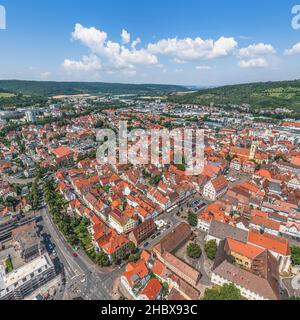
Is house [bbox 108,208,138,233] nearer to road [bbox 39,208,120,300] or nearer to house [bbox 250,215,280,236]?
road [bbox 39,208,120,300]

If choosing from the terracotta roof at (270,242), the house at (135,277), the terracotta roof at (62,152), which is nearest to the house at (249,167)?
the terracotta roof at (270,242)

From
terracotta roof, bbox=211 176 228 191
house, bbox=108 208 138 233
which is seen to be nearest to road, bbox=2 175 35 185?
house, bbox=108 208 138 233

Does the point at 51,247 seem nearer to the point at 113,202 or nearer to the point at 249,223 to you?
the point at 113,202

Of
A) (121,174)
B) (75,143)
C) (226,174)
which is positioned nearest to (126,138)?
(75,143)

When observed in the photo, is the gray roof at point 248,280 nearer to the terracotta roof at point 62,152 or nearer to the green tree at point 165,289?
the green tree at point 165,289

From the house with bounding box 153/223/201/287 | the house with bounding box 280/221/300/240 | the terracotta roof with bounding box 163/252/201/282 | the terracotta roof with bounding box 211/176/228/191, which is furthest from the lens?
the terracotta roof with bounding box 211/176/228/191

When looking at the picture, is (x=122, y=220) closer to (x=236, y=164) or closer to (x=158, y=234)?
(x=158, y=234)
